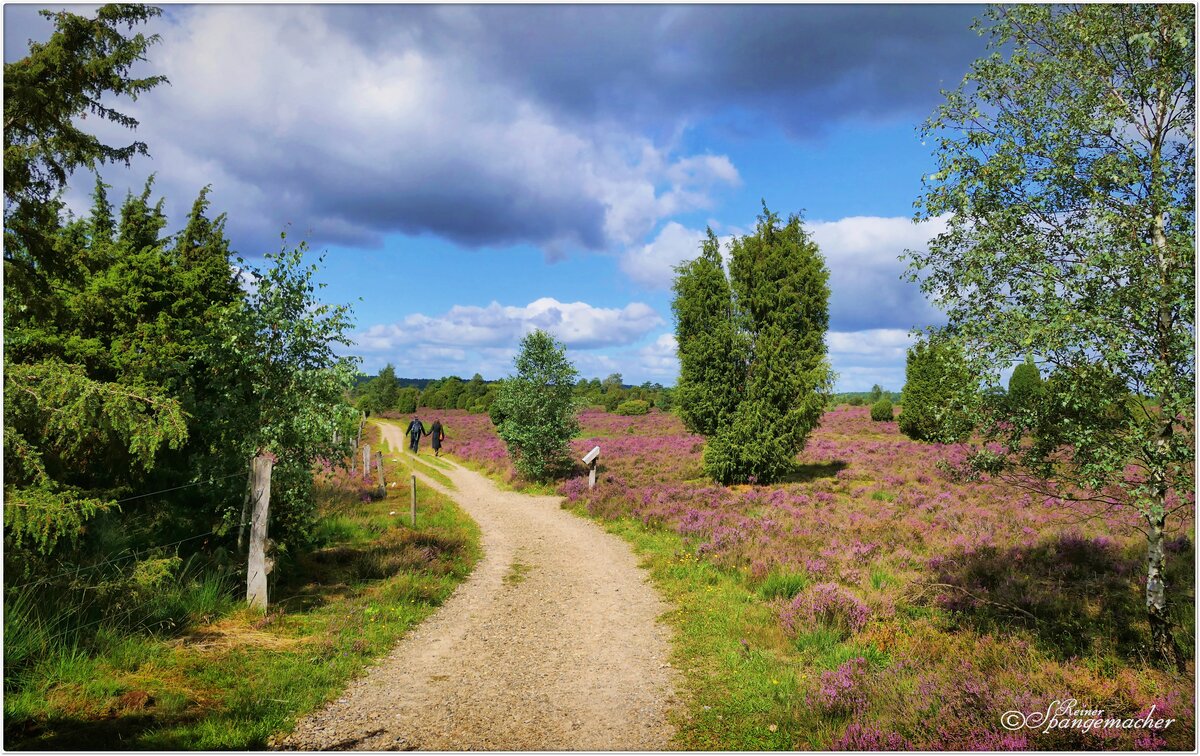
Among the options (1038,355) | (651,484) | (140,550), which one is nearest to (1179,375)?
(1038,355)

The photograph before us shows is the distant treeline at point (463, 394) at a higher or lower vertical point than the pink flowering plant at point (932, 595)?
higher

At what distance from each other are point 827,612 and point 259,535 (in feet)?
29.0

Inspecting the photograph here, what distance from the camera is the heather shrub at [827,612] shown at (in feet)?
27.8

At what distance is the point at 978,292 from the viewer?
319 inches

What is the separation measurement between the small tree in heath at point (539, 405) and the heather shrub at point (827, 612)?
15319mm

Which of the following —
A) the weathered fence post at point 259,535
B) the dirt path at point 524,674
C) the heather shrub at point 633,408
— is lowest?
the dirt path at point 524,674

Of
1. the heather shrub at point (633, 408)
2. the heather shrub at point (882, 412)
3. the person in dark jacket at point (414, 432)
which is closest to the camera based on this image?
the person in dark jacket at point (414, 432)

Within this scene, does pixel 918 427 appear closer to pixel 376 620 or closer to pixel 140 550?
pixel 376 620

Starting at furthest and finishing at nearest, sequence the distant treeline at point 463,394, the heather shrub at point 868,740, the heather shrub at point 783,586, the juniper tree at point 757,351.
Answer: the distant treeline at point 463,394
the juniper tree at point 757,351
the heather shrub at point 783,586
the heather shrub at point 868,740

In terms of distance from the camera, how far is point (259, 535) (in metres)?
8.94

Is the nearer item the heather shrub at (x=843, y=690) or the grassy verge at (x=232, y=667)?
the grassy verge at (x=232, y=667)

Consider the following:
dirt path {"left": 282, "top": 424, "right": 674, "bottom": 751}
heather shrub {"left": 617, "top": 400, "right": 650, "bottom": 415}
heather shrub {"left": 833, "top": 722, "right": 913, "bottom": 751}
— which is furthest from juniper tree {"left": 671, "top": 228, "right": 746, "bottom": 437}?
heather shrub {"left": 617, "top": 400, "right": 650, "bottom": 415}

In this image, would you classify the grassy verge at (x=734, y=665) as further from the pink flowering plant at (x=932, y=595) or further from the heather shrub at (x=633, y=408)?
the heather shrub at (x=633, y=408)

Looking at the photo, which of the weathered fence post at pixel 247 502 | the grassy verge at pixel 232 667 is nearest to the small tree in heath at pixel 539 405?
the grassy verge at pixel 232 667
